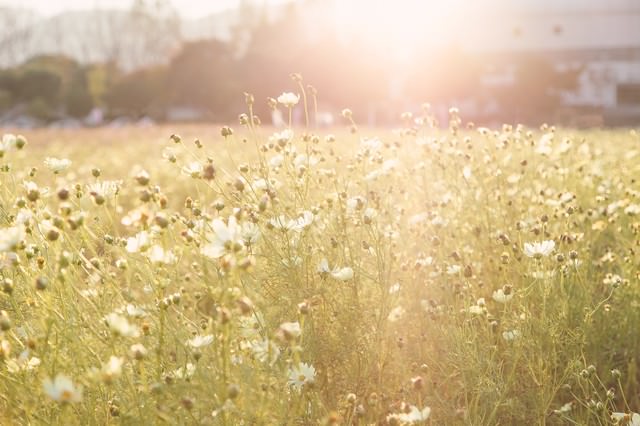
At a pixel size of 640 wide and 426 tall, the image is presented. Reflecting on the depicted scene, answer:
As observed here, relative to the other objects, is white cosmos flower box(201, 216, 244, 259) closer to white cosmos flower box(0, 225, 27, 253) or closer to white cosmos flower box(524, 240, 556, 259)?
white cosmos flower box(0, 225, 27, 253)

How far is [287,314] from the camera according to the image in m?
2.25

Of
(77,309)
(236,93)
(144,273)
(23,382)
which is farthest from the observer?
(236,93)

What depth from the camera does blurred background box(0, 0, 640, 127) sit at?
31.5 m

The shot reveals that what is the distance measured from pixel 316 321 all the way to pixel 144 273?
22.6 inches

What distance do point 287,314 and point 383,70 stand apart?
1283 inches

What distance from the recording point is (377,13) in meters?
39.3

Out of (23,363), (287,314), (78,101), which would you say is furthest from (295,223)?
(78,101)

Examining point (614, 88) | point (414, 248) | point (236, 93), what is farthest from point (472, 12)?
point (414, 248)

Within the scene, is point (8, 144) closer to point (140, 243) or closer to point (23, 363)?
point (140, 243)

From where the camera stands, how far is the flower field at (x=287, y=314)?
1.76 meters

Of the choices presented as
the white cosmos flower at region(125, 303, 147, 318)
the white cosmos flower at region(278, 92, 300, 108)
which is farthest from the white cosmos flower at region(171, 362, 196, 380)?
the white cosmos flower at region(278, 92, 300, 108)

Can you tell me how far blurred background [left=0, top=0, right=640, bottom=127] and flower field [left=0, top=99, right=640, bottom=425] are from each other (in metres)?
19.2

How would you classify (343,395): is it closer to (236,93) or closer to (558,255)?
(558,255)

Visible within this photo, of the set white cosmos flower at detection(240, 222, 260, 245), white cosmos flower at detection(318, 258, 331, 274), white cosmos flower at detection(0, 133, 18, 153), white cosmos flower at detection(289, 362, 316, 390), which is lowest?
white cosmos flower at detection(289, 362, 316, 390)
